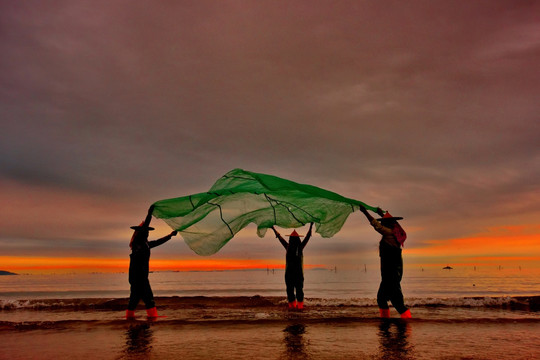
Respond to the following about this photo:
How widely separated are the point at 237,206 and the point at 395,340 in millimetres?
5830

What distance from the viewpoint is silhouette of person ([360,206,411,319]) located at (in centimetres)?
1023

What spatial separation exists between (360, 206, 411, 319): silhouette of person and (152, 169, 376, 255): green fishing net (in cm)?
81

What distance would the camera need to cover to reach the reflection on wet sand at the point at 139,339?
252 inches

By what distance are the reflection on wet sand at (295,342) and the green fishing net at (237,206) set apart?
3501 mm

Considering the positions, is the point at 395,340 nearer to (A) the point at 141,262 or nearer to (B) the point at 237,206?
(B) the point at 237,206

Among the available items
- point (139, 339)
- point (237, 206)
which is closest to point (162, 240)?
point (237, 206)

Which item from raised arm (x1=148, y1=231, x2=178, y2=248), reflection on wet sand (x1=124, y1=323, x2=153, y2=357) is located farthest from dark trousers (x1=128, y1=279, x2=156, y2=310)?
reflection on wet sand (x1=124, y1=323, x2=153, y2=357)

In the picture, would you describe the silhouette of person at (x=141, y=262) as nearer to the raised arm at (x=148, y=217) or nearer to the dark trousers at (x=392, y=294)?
the raised arm at (x=148, y=217)

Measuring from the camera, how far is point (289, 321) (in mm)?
10203

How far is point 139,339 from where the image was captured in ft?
24.8

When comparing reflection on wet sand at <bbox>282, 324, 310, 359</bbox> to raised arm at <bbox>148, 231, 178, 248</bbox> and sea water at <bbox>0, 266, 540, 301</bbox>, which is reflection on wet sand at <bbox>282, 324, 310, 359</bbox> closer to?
raised arm at <bbox>148, 231, 178, 248</bbox>

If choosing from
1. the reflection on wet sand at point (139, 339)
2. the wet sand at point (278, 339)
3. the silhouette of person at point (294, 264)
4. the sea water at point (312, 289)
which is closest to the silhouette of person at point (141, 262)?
the wet sand at point (278, 339)

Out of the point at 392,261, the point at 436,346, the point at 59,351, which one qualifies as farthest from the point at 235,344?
the point at 392,261

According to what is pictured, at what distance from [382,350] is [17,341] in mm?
6973
